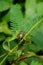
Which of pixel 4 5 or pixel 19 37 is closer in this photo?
pixel 19 37

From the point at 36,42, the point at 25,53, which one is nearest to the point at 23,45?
the point at 25,53

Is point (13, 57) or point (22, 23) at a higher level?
point (22, 23)

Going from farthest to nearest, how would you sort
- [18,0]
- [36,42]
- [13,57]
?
[18,0] → [36,42] → [13,57]

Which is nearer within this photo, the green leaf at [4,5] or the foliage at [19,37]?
the foliage at [19,37]

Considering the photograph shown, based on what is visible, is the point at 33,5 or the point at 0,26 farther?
the point at 33,5

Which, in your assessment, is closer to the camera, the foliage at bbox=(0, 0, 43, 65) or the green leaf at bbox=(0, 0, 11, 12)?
the foliage at bbox=(0, 0, 43, 65)

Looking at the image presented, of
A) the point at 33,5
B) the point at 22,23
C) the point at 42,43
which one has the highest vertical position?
the point at 22,23

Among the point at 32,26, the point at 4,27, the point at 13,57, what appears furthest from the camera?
the point at 4,27

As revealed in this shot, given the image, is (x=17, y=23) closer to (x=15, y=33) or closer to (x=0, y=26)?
(x=15, y=33)
